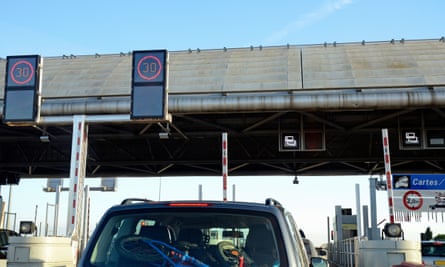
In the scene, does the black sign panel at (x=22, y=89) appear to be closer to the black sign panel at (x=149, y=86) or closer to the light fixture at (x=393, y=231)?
the black sign panel at (x=149, y=86)

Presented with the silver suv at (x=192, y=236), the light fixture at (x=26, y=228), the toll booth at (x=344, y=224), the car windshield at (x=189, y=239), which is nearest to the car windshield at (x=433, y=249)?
the toll booth at (x=344, y=224)

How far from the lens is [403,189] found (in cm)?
1391

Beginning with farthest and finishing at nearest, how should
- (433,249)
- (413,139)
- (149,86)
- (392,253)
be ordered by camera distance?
(413,139) < (433,249) < (149,86) < (392,253)

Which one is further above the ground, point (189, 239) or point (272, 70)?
point (272, 70)

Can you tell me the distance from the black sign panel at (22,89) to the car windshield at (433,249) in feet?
31.8

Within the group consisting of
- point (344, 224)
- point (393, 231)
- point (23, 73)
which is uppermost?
point (23, 73)

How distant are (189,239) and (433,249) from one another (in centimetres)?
1097

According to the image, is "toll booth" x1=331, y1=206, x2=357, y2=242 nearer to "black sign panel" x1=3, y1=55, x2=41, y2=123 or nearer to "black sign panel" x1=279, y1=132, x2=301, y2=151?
"black sign panel" x1=279, y1=132, x2=301, y2=151

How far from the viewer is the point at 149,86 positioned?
39.0ft

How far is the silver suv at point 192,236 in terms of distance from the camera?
3701mm

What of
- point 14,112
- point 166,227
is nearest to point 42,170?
point 14,112

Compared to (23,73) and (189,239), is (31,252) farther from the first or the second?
(189,239)

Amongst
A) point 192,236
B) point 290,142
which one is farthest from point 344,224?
point 192,236

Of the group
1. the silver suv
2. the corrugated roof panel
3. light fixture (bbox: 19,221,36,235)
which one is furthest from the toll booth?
the silver suv
